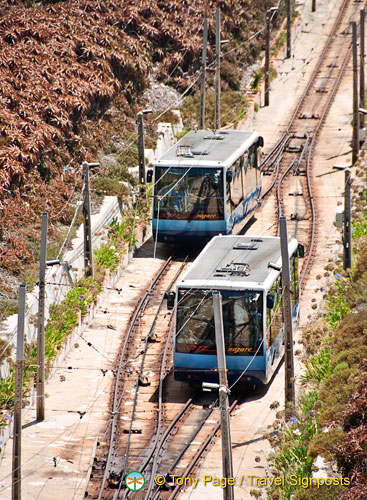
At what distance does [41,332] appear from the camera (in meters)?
23.2

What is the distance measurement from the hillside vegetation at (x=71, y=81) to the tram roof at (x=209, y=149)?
12.9 feet

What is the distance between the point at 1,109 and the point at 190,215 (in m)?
8.69

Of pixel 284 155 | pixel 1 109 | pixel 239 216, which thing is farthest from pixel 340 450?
pixel 284 155

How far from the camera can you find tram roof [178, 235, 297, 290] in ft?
76.1

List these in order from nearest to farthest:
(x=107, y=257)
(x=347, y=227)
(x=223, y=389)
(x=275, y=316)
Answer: (x=223, y=389), (x=275, y=316), (x=347, y=227), (x=107, y=257)

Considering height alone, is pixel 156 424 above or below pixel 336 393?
below

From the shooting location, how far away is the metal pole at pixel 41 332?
74.6 ft

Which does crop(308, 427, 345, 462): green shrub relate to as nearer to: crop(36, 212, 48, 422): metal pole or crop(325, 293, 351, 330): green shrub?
crop(36, 212, 48, 422): metal pole

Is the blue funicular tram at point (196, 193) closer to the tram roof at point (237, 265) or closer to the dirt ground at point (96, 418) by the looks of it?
the dirt ground at point (96, 418)

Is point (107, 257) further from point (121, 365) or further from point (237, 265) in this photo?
point (237, 265)

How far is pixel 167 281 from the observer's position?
31859 millimetres

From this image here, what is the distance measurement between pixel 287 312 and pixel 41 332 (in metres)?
5.39

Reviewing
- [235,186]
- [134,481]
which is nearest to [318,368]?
[134,481]

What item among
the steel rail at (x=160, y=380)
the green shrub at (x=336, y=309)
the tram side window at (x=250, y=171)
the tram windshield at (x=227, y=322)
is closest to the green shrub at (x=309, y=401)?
the tram windshield at (x=227, y=322)
